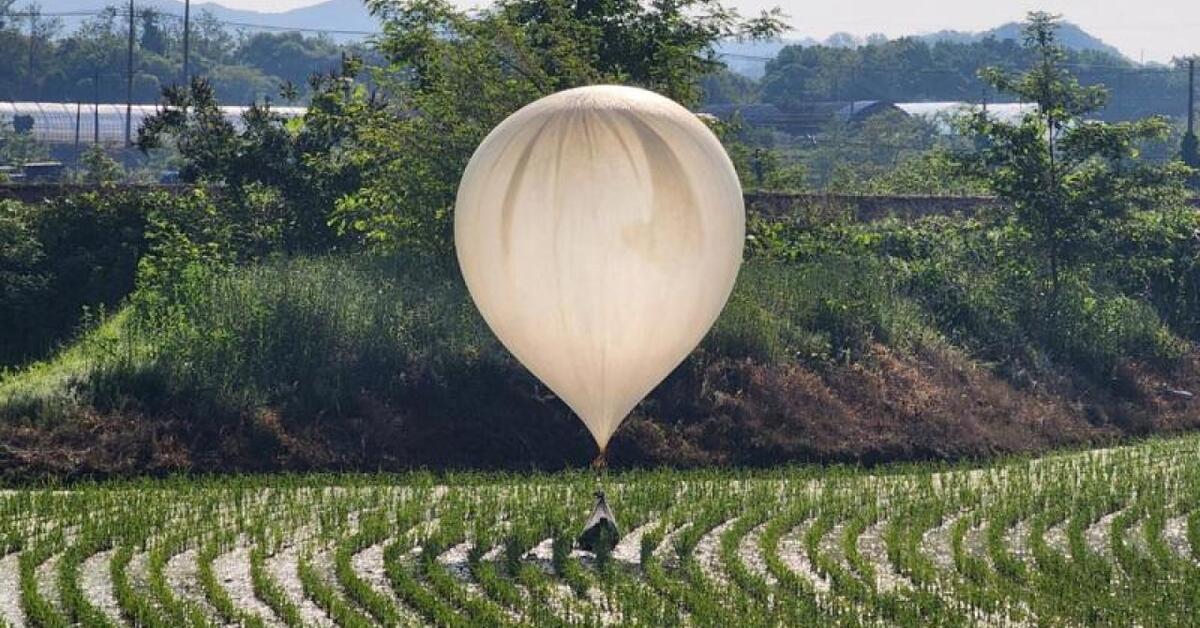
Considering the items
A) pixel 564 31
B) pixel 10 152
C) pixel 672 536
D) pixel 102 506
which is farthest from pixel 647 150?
pixel 10 152

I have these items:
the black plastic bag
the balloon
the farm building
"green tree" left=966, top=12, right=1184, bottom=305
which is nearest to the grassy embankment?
"green tree" left=966, top=12, right=1184, bottom=305

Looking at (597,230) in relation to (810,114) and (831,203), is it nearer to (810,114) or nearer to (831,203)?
(831,203)

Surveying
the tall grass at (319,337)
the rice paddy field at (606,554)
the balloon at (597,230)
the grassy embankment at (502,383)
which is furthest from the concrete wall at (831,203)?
the balloon at (597,230)

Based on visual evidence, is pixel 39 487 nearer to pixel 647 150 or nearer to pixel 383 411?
pixel 383 411

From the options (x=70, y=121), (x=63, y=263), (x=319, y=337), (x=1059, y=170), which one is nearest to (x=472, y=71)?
(x=319, y=337)

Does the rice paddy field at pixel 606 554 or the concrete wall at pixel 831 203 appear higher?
the concrete wall at pixel 831 203

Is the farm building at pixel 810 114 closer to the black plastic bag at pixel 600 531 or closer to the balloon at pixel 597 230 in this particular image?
the black plastic bag at pixel 600 531
